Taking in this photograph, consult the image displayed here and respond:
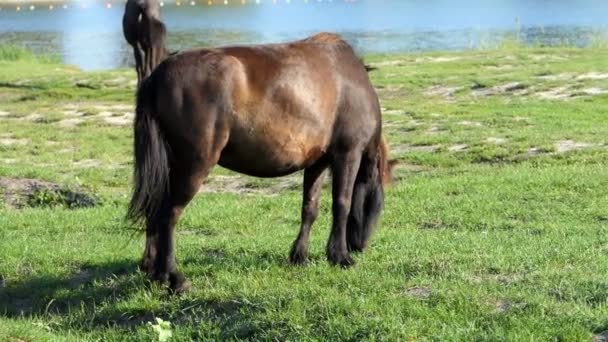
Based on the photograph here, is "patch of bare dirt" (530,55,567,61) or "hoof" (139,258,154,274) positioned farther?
"patch of bare dirt" (530,55,567,61)

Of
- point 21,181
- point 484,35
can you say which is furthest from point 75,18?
point 21,181

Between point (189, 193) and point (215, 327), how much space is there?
3.51 feet

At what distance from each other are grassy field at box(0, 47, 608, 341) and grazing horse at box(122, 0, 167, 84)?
1.57 metres

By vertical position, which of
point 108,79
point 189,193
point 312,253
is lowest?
point 108,79

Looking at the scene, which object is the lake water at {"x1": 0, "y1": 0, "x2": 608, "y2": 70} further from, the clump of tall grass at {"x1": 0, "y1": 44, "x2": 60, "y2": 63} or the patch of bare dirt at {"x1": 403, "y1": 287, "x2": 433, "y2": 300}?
the patch of bare dirt at {"x1": 403, "y1": 287, "x2": 433, "y2": 300}

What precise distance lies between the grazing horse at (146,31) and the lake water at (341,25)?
26609mm

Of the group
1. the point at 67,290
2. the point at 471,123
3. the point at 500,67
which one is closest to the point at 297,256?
the point at 67,290

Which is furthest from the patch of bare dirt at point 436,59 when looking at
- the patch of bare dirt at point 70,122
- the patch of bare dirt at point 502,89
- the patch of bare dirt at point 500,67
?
the patch of bare dirt at point 70,122

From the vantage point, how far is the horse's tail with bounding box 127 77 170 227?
645 cm

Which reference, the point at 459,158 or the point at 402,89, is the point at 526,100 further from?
the point at 459,158

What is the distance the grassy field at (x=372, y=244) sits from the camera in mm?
5793

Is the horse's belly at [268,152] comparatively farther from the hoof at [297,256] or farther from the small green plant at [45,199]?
the small green plant at [45,199]

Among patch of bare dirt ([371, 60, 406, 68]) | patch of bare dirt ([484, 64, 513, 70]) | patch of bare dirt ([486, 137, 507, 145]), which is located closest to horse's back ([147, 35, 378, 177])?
patch of bare dirt ([486, 137, 507, 145])

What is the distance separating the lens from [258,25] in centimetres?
5438
